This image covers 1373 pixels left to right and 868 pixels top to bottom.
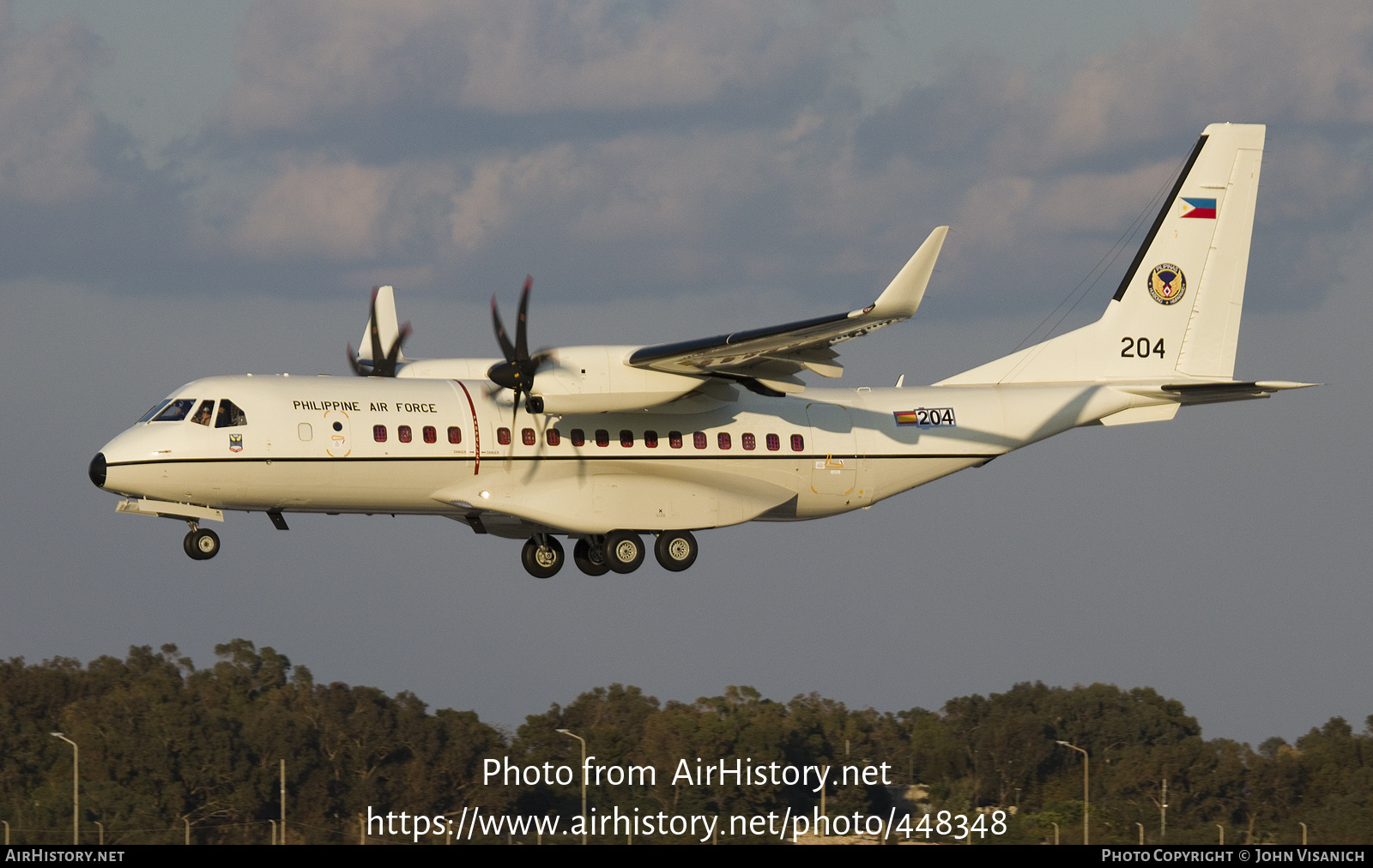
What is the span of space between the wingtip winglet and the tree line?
2394 cm

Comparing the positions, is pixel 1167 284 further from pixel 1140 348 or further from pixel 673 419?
pixel 673 419

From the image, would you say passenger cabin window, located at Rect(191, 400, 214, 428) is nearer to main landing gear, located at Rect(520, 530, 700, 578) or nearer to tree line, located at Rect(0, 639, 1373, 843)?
main landing gear, located at Rect(520, 530, 700, 578)

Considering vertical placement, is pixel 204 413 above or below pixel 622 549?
above

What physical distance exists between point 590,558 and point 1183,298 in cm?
1176

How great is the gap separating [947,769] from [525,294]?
35917 millimetres

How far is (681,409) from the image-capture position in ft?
94.6

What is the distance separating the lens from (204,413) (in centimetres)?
2666

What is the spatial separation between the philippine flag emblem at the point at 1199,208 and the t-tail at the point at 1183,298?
0.02 m

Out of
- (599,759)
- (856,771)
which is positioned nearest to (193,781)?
(599,759)

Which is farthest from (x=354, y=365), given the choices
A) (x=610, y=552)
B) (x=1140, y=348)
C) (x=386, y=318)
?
(x=1140, y=348)

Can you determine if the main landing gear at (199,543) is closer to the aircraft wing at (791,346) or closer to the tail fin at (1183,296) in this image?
the aircraft wing at (791,346)

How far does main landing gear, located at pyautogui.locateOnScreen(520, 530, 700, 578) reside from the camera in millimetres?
29016

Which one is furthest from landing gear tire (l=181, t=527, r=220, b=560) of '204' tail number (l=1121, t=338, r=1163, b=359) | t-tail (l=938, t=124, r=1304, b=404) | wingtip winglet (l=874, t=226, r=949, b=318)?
'204' tail number (l=1121, t=338, r=1163, b=359)
